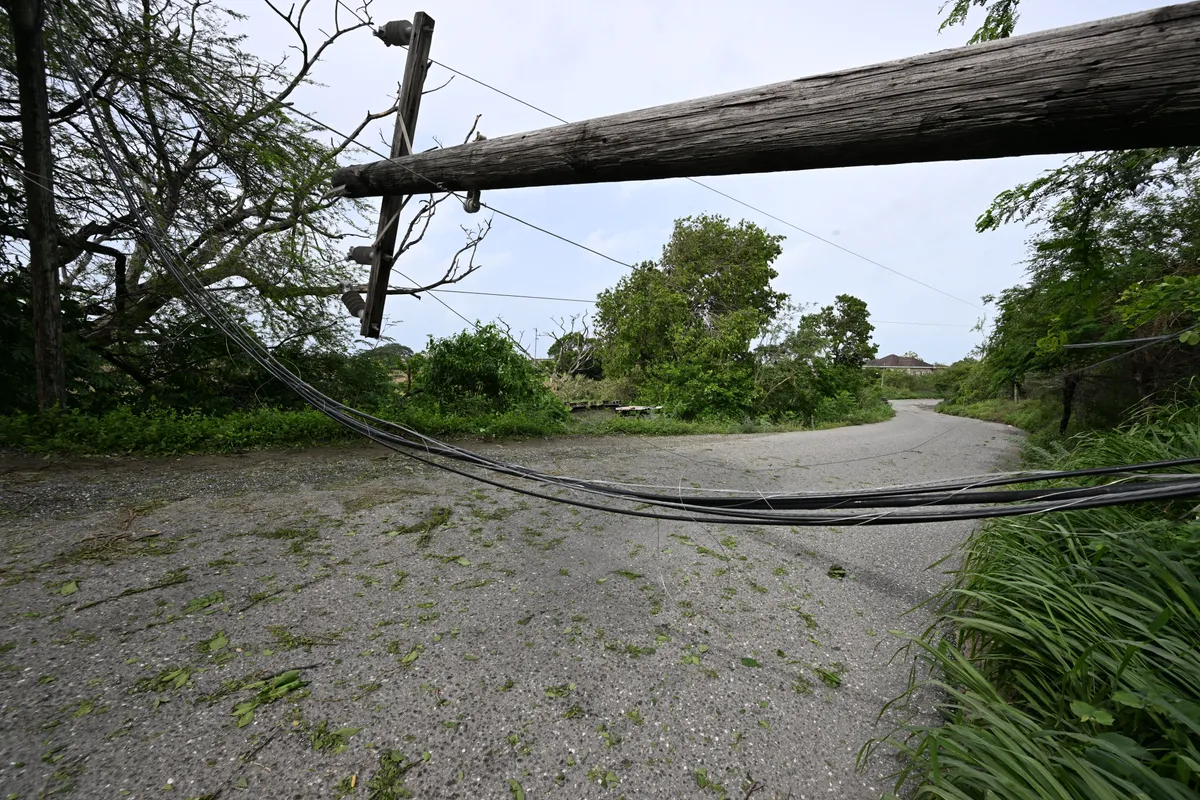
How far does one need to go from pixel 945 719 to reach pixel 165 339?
9444 millimetres

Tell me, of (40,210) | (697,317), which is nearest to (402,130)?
(40,210)

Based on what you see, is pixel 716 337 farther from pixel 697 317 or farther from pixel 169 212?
pixel 169 212

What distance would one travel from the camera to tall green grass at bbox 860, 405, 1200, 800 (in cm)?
117

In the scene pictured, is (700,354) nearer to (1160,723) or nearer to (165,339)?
(165,339)

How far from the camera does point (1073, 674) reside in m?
1.41

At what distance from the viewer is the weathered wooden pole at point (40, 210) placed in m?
4.50

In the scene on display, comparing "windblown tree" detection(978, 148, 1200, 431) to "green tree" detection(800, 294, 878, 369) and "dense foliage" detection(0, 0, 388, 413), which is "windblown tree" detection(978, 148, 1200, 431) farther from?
"green tree" detection(800, 294, 878, 369)

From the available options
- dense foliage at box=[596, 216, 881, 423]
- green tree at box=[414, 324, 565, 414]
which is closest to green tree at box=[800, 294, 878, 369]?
dense foliage at box=[596, 216, 881, 423]

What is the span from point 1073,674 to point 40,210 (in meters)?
8.61

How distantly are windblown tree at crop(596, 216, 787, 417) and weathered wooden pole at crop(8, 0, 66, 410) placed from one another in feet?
36.7

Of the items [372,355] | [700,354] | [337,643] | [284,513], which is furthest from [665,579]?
[700,354]

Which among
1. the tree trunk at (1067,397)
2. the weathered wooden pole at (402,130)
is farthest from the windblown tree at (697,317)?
the weathered wooden pole at (402,130)

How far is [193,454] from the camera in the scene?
16.4 feet

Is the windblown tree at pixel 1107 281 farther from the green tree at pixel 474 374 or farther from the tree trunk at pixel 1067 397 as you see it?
the green tree at pixel 474 374
